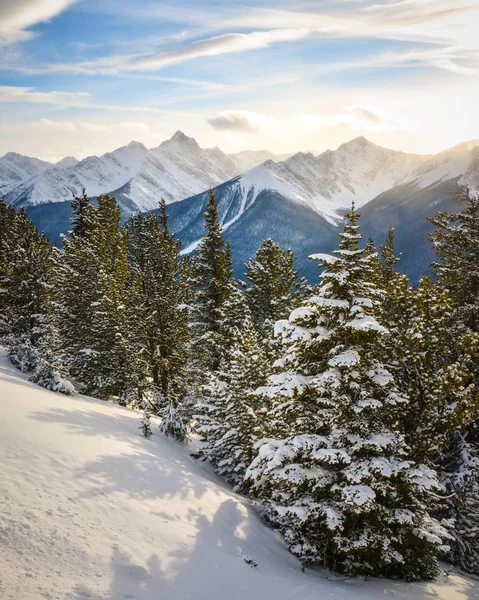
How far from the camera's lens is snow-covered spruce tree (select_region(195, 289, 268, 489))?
57.8 feet

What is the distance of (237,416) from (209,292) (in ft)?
31.3

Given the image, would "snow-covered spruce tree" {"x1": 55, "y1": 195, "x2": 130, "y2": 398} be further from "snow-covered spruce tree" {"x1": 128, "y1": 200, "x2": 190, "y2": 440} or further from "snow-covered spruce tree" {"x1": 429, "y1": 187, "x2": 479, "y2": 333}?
"snow-covered spruce tree" {"x1": 429, "y1": 187, "x2": 479, "y2": 333}

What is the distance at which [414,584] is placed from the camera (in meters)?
11.8

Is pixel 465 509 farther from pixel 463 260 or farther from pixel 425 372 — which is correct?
pixel 463 260

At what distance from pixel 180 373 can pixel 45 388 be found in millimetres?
11057

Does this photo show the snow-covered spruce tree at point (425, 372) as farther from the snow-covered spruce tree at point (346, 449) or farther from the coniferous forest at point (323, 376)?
the snow-covered spruce tree at point (346, 449)

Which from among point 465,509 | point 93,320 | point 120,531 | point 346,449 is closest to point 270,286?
point 93,320

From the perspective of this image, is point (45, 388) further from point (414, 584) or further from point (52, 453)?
point (414, 584)

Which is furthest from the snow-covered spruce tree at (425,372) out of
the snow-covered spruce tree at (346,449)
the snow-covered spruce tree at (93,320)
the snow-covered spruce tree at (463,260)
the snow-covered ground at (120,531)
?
the snow-covered spruce tree at (93,320)

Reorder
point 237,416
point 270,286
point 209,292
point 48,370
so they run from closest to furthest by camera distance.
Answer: point 237,416
point 48,370
point 209,292
point 270,286

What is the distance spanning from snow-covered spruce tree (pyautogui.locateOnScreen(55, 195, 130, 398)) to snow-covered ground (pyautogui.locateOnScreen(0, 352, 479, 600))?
10627 millimetres

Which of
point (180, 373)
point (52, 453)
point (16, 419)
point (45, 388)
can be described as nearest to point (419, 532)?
point (52, 453)

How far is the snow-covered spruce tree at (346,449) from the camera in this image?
10.8 metres

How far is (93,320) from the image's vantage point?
2673 cm
